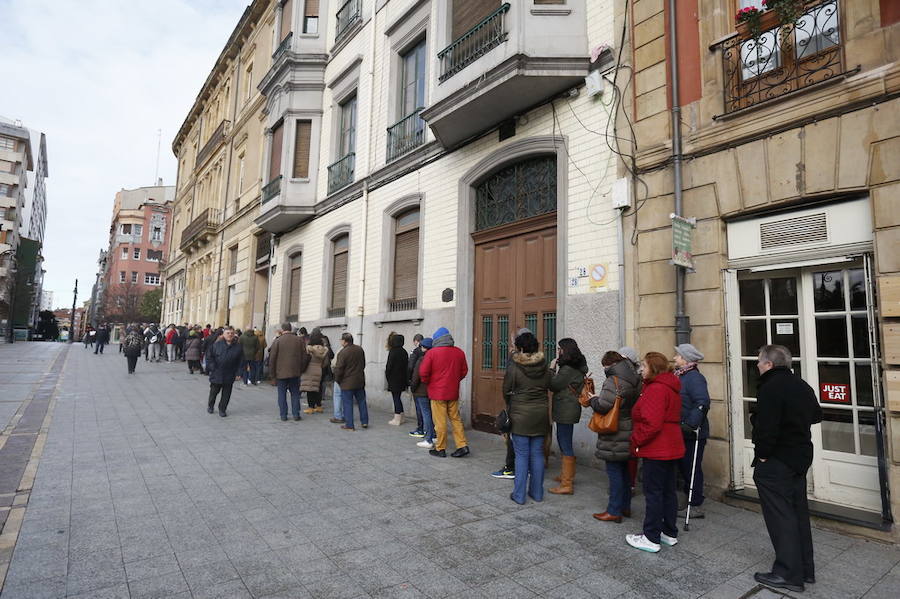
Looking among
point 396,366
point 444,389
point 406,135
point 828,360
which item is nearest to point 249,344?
point 396,366

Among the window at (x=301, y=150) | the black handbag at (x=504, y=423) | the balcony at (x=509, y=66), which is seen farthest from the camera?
the window at (x=301, y=150)

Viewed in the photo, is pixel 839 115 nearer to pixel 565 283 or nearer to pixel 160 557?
pixel 565 283

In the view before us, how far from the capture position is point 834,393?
503cm

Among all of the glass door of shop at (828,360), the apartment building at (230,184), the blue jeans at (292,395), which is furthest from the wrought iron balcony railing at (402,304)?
the apartment building at (230,184)

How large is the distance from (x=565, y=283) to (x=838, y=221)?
321cm

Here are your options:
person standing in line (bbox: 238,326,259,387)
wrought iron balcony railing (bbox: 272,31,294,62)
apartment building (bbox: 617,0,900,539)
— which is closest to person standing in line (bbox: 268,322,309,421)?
person standing in line (bbox: 238,326,259,387)

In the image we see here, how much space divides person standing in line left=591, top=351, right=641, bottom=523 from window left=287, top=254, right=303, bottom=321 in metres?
12.6

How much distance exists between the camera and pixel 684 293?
5.87 metres

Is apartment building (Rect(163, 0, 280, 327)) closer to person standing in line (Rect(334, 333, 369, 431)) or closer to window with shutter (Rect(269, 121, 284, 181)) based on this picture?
window with shutter (Rect(269, 121, 284, 181))

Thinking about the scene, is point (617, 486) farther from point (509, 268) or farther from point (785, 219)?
point (509, 268)

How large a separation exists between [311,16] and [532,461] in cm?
1552

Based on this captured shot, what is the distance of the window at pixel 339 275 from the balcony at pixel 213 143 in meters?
12.7

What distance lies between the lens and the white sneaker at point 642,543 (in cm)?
395

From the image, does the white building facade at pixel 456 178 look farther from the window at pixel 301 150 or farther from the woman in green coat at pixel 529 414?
the woman in green coat at pixel 529 414
